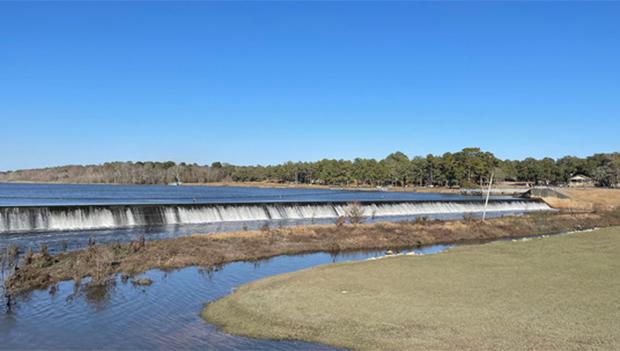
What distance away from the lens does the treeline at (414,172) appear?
134250 millimetres

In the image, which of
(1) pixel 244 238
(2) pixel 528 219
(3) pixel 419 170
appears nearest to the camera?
(1) pixel 244 238

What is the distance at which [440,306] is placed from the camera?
13055mm

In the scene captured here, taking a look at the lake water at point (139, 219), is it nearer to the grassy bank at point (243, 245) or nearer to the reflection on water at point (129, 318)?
the grassy bank at point (243, 245)

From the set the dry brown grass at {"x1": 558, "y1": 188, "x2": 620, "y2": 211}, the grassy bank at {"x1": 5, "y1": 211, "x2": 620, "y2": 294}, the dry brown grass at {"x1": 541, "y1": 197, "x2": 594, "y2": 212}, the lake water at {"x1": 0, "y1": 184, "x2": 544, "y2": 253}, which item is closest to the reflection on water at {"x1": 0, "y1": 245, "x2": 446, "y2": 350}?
the grassy bank at {"x1": 5, "y1": 211, "x2": 620, "y2": 294}

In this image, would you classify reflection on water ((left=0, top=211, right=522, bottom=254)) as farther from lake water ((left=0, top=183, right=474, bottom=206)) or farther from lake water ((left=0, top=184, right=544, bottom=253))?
lake water ((left=0, top=183, right=474, bottom=206))

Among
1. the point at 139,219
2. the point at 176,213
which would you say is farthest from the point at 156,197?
the point at 139,219

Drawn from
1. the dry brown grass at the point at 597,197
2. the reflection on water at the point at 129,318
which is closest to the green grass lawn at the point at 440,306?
the reflection on water at the point at 129,318

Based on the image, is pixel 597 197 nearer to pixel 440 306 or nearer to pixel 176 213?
pixel 176 213

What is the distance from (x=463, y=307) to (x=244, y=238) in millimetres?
18773

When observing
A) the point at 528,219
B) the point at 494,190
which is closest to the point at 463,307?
the point at 528,219

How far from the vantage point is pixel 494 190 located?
116 m

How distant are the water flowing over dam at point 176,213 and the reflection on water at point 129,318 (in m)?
19.3

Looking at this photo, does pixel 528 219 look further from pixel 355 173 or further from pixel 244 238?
pixel 355 173

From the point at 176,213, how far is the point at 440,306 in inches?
1270
